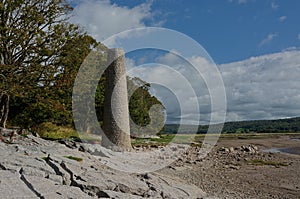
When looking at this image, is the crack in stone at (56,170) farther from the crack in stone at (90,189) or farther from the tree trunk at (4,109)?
the tree trunk at (4,109)

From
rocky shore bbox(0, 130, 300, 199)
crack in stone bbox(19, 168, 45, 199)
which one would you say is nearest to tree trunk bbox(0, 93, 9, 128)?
rocky shore bbox(0, 130, 300, 199)

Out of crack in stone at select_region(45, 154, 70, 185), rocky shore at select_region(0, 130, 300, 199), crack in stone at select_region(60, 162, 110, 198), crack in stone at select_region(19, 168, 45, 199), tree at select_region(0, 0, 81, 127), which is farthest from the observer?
tree at select_region(0, 0, 81, 127)

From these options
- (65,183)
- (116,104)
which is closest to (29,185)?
(65,183)

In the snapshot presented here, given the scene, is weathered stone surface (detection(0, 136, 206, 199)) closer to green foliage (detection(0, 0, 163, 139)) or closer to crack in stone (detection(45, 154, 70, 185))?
crack in stone (detection(45, 154, 70, 185))

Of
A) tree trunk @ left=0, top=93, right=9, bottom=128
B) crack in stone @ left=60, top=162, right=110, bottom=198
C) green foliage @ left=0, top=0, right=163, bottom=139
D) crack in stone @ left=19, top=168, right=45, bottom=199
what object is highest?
green foliage @ left=0, top=0, right=163, bottom=139

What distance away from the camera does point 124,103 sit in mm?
19906

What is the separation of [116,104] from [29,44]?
676 centimetres

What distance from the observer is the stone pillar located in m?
19.5

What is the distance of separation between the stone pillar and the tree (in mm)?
3978

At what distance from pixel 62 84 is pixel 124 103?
4.53 m

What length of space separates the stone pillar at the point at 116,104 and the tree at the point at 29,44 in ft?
13.1

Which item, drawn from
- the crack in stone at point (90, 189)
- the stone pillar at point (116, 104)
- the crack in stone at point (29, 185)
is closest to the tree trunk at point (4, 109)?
the stone pillar at point (116, 104)

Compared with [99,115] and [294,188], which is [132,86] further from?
[294,188]

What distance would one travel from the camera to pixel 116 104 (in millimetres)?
19594
